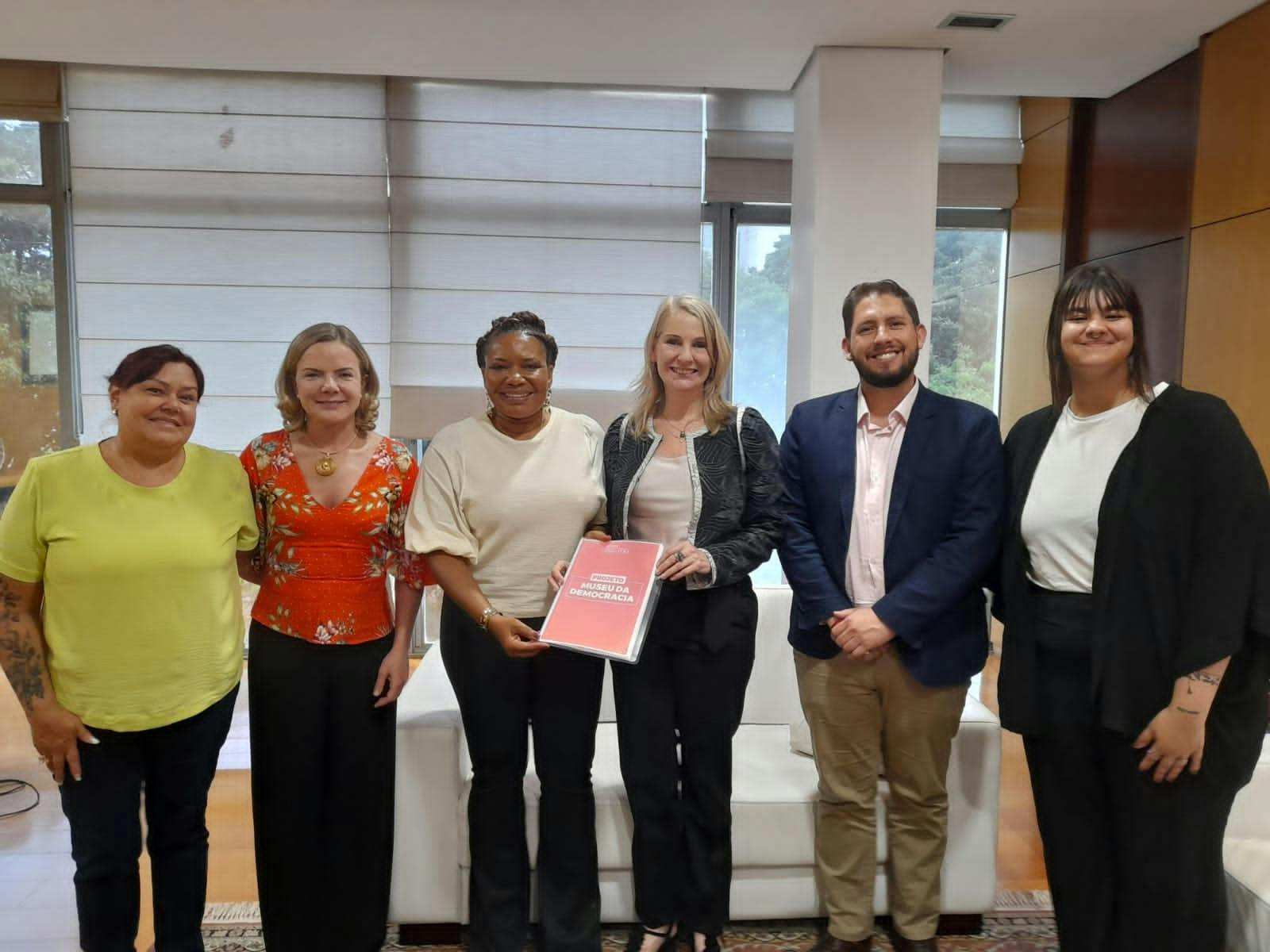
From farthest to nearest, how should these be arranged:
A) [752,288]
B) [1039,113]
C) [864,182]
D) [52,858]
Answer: [752,288] → [1039,113] → [864,182] → [52,858]

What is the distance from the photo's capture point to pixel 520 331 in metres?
1.84

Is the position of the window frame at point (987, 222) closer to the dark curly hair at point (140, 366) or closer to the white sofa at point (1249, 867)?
the white sofa at point (1249, 867)

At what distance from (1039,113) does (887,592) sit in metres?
3.52

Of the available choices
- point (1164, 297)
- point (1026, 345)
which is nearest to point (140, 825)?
point (1164, 297)

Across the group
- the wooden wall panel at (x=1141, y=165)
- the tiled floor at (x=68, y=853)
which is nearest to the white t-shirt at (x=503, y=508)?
Result: the tiled floor at (x=68, y=853)

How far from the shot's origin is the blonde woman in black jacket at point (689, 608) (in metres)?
1.89

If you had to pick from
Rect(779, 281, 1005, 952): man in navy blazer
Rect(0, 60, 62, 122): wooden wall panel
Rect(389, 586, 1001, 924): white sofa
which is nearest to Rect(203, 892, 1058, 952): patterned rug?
Rect(389, 586, 1001, 924): white sofa

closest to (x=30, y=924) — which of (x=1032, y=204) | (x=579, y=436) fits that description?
(x=579, y=436)

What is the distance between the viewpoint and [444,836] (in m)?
2.15

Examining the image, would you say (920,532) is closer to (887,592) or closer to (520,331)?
(887,592)

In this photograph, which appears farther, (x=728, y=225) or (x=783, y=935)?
(x=728, y=225)

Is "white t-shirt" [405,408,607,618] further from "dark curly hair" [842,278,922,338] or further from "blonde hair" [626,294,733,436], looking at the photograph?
"dark curly hair" [842,278,922,338]

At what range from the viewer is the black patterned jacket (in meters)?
1.88

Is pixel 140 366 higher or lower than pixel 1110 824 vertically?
higher
